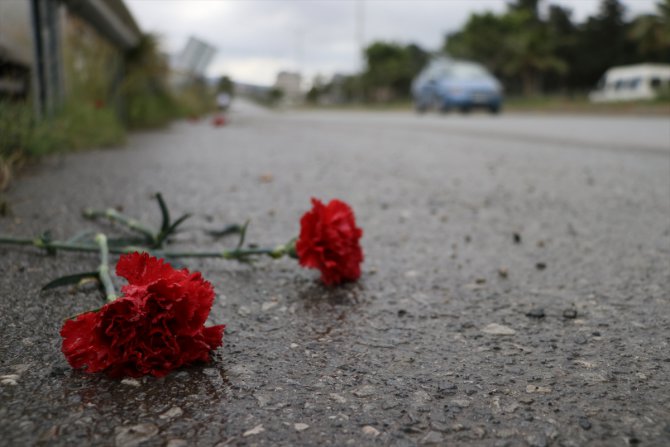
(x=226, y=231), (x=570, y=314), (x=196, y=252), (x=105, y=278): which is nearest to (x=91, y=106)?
(x=226, y=231)

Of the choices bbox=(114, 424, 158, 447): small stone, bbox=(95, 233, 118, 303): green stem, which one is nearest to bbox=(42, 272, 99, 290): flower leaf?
bbox=(95, 233, 118, 303): green stem

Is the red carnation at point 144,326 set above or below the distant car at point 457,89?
below

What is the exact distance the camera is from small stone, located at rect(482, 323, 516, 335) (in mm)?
1752

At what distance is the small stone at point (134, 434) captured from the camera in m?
1.14

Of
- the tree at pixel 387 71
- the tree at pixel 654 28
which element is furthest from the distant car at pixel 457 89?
the tree at pixel 387 71

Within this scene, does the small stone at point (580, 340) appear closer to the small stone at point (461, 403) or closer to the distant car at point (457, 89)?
the small stone at point (461, 403)

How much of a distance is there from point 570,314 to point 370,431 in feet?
3.01

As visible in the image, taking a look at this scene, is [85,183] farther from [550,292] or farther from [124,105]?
[124,105]

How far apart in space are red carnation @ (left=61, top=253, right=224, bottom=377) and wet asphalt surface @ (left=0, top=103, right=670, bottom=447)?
56mm

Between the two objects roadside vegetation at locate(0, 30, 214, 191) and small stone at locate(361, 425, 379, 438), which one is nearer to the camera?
small stone at locate(361, 425, 379, 438)

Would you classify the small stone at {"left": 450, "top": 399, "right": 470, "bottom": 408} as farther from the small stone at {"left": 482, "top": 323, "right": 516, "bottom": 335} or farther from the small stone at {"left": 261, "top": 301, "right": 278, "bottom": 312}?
the small stone at {"left": 261, "top": 301, "right": 278, "bottom": 312}

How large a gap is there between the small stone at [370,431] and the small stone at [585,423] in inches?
14.7

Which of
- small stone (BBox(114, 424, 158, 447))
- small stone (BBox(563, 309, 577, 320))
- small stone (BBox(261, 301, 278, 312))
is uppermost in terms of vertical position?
small stone (BBox(114, 424, 158, 447))

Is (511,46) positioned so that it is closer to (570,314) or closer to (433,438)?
(570,314)
